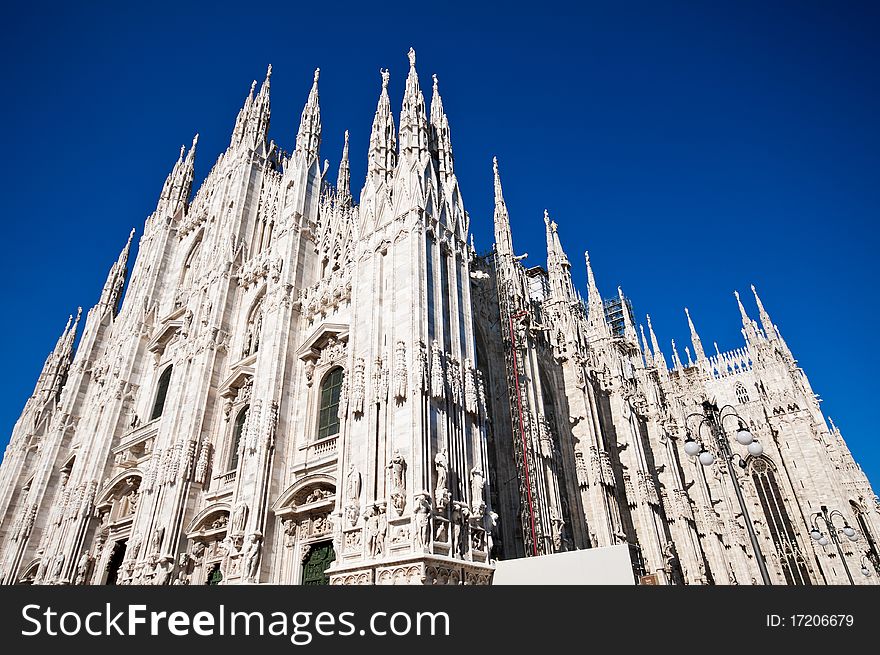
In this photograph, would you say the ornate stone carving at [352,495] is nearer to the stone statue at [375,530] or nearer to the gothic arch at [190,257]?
the stone statue at [375,530]

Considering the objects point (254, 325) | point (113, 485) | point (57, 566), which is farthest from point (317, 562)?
point (57, 566)

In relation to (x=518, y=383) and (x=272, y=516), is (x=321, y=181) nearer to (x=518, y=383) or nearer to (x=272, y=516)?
(x=518, y=383)

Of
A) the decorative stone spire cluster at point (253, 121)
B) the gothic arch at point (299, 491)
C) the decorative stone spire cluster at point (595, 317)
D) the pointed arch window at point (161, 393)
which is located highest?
the decorative stone spire cluster at point (253, 121)

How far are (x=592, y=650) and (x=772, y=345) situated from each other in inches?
1843

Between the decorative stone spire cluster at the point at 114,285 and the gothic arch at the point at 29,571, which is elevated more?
the decorative stone spire cluster at the point at 114,285

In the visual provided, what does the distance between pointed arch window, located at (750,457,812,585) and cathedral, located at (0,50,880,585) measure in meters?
0.18

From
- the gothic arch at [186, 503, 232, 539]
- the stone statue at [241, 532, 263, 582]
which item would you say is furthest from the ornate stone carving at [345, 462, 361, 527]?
the gothic arch at [186, 503, 232, 539]

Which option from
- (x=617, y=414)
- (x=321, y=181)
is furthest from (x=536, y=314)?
(x=321, y=181)

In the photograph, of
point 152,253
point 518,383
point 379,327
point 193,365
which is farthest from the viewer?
point 152,253

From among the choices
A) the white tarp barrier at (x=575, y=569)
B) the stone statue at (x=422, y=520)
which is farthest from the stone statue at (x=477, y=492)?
the stone statue at (x=422, y=520)

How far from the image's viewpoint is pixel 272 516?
1864 centimetres

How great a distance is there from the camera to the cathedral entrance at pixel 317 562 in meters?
17.7

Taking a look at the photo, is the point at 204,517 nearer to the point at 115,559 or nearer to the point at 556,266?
the point at 115,559

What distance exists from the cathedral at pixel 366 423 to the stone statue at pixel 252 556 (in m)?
0.07
